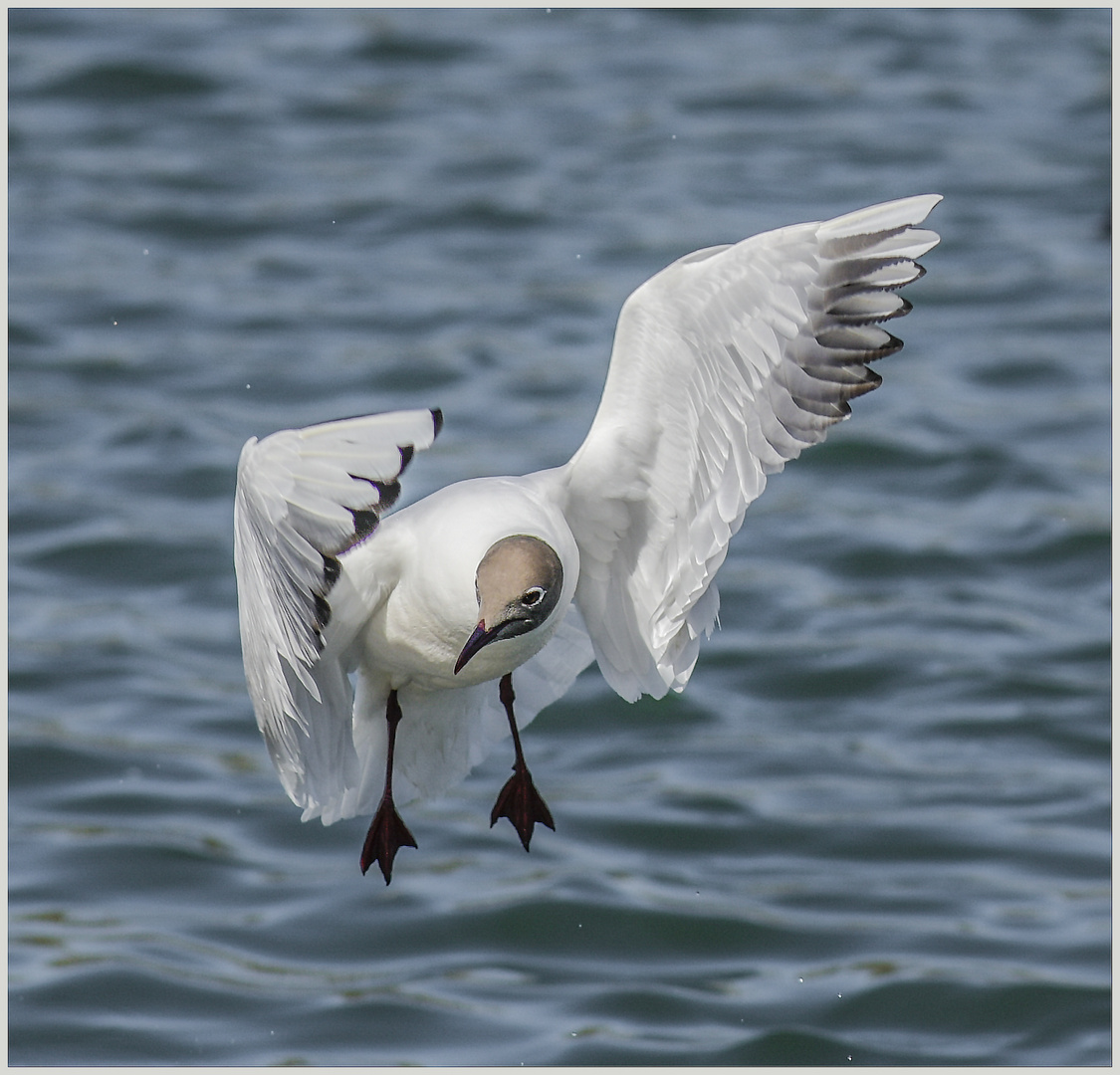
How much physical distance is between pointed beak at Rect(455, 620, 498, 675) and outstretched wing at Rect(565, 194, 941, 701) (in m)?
0.91

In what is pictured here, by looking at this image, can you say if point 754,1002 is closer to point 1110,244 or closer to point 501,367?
point 501,367

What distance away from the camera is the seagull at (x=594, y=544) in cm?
580

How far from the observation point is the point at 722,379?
6410 millimetres

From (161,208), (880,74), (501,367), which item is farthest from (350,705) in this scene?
(880,74)

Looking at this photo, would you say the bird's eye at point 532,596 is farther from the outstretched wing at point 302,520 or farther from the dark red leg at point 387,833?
the dark red leg at point 387,833

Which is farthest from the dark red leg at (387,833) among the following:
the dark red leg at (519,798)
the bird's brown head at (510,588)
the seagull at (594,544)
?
the bird's brown head at (510,588)

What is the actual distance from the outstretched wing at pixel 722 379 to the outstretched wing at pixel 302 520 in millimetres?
1065

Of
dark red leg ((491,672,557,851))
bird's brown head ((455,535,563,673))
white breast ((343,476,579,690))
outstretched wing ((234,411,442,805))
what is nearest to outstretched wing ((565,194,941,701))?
white breast ((343,476,579,690))

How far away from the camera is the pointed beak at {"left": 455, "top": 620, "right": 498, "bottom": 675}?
18.7ft

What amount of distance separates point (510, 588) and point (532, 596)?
0.25 ft

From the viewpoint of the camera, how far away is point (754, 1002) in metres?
9.99

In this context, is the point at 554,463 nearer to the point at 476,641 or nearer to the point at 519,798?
the point at 519,798

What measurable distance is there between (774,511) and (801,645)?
1651mm

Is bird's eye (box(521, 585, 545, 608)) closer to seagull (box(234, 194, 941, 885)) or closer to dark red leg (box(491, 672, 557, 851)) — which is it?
seagull (box(234, 194, 941, 885))
